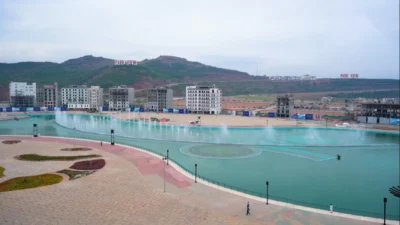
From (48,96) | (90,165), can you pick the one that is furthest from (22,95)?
(90,165)

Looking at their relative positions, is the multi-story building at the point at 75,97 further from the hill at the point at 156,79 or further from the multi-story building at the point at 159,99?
the hill at the point at 156,79

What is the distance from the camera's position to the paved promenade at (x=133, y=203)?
39.6ft

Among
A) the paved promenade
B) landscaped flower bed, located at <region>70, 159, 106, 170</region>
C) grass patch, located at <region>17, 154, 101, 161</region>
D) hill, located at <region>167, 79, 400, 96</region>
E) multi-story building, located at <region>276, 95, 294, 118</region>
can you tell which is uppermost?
hill, located at <region>167, 79, 400, 96</region>

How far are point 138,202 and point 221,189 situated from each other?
4.57 m

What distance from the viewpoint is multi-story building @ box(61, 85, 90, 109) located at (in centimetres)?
7938

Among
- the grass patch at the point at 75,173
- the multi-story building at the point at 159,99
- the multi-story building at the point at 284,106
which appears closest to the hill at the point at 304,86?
the multi-story building at the point at 159,99

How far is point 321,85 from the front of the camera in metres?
153

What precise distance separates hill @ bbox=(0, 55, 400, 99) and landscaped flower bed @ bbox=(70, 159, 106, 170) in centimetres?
10011

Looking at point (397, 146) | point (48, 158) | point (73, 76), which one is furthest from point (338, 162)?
point (73, 76)

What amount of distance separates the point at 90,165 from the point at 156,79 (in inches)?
4993

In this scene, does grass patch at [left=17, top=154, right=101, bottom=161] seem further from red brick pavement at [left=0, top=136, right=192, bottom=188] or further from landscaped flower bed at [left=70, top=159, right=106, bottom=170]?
red brick pavement at [left=0, top=136, right=192, bottom=188]

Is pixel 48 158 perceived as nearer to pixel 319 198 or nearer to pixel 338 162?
pixel 319 198

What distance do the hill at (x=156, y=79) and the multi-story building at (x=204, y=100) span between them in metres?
59.1

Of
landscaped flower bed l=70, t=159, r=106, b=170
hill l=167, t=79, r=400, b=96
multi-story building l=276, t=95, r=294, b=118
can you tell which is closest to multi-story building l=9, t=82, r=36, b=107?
multi-story building l=276, t=95, r=294, b=118
